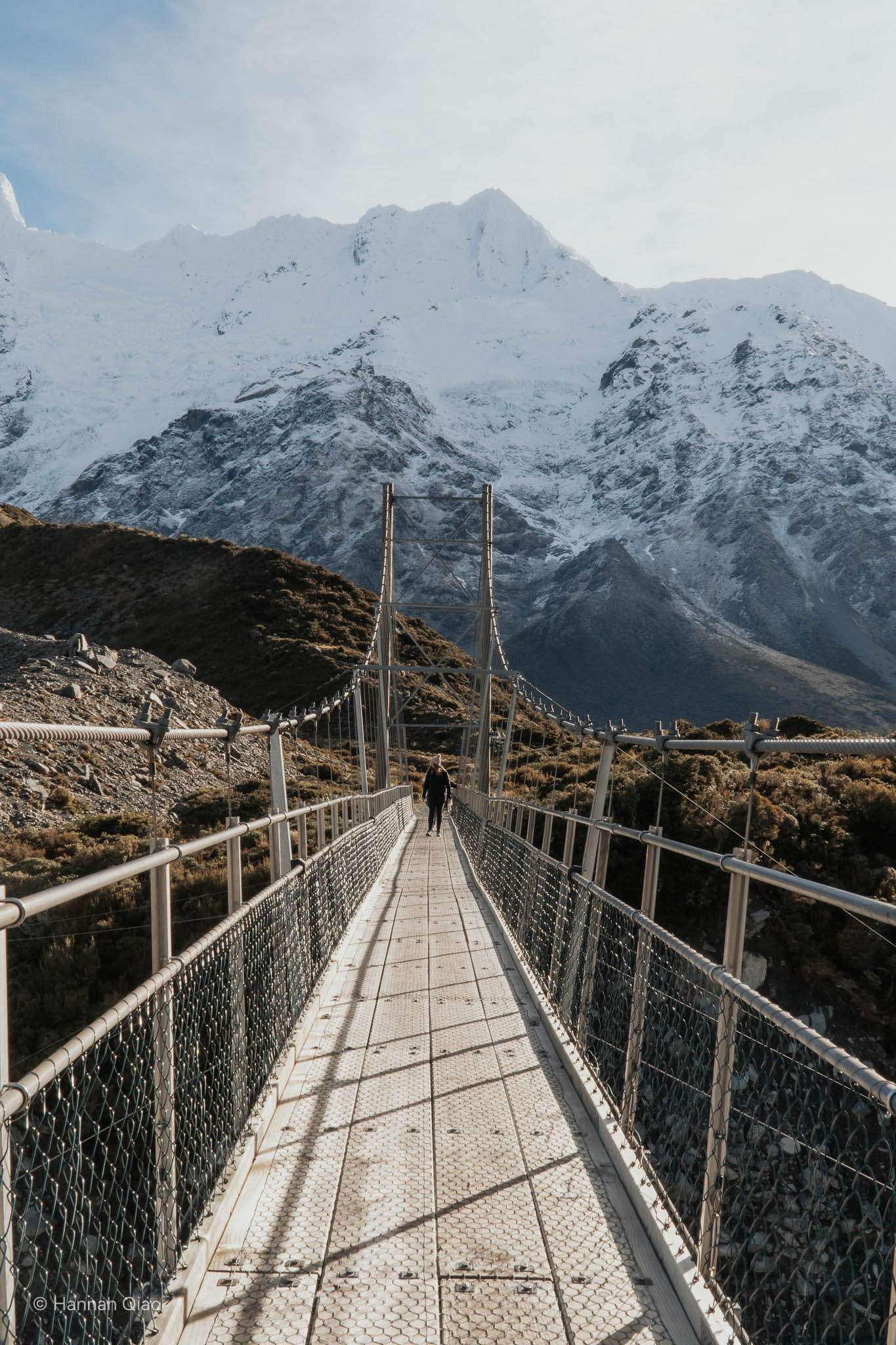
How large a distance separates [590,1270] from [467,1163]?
65 centimetres

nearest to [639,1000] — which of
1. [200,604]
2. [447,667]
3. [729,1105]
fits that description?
[729,1105]

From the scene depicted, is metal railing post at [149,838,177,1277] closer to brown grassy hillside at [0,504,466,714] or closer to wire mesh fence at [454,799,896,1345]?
wire mesh fence at [454,799,896,1345]

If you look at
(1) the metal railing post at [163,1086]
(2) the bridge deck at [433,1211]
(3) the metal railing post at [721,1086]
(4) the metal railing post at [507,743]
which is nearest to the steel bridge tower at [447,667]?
(4) the metal railing post at [507,743]

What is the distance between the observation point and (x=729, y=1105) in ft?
6.96

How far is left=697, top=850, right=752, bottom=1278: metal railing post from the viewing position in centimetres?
211

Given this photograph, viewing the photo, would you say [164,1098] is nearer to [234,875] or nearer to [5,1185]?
[5,1185]

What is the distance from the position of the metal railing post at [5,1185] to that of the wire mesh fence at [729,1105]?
111 centimetres

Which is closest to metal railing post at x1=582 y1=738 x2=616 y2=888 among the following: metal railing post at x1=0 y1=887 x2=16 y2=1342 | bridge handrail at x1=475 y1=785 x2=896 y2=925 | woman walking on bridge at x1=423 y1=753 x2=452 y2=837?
bridge handrail at x1=475 y1=785 x2=896 y2=925

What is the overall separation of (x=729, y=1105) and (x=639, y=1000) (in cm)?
85

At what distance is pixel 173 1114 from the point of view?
7.46ft

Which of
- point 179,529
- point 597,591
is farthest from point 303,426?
point 597,591

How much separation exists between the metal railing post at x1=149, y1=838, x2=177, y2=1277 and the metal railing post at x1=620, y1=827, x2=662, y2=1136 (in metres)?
1.40

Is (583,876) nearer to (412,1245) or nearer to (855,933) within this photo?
(412,1245)

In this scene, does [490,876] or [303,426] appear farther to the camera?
[303,426]
